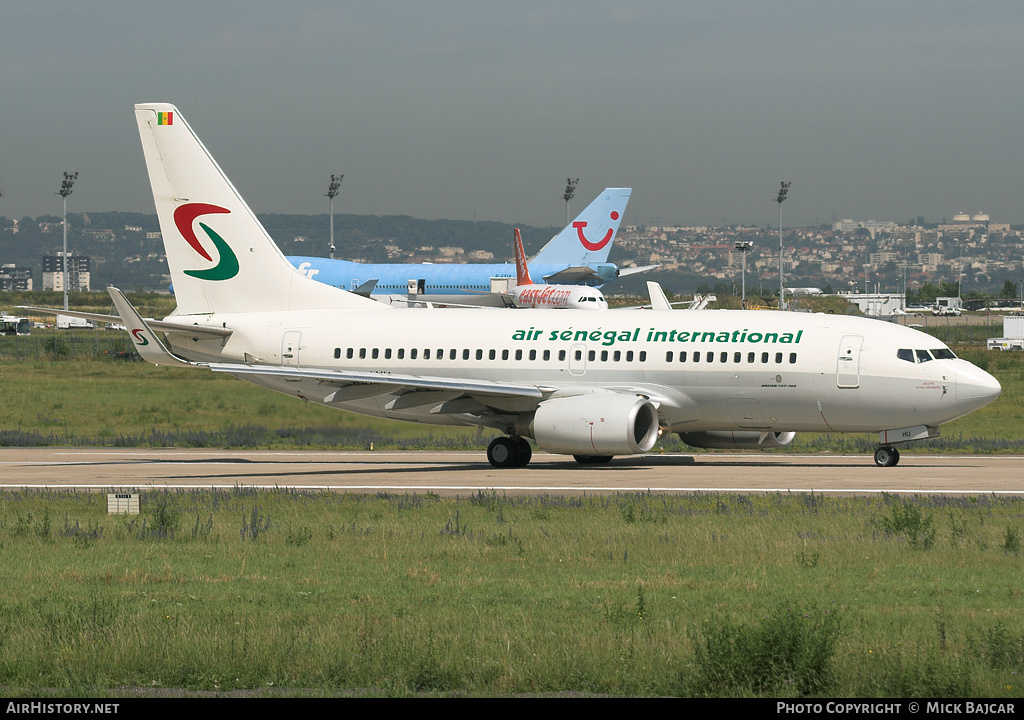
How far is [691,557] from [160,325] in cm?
2465

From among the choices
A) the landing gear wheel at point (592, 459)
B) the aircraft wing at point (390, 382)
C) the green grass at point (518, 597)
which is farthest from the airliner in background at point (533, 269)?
the green grass at point (518, 597)

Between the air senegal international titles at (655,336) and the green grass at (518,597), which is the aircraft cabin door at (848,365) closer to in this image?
the air senegal international titles at (655,336)

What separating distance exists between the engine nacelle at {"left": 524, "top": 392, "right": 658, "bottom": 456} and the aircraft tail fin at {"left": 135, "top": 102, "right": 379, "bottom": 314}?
31.1 ft

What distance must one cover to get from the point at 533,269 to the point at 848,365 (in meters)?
86.3

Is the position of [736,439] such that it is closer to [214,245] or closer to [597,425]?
[597,425]

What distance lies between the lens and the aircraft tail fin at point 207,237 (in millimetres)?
40875

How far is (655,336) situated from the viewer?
3678 centimetres

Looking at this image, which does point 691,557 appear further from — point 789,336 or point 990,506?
point 789,336

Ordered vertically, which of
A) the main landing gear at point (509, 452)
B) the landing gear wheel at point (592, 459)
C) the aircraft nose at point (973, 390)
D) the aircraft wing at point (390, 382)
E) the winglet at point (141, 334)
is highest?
the winglet at point (141, 334)

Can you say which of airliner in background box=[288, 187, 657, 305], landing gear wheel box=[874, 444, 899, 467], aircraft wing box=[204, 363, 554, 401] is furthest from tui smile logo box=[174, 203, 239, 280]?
airliner in background box=[288, 187, 657, 305]

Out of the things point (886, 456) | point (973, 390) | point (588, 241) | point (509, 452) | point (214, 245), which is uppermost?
point (588, 241)

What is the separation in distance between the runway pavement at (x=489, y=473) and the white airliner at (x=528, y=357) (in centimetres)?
117

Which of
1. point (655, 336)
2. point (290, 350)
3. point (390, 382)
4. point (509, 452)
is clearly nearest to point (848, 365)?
point (655, 336)
